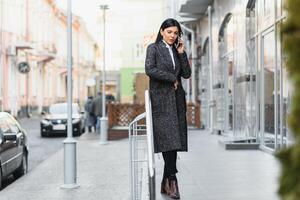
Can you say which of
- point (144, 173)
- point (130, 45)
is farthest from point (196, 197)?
point (130, 45)

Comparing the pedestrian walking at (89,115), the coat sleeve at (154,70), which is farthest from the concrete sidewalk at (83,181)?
the pedestrian walking at (89,115)

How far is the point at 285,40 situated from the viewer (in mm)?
1314

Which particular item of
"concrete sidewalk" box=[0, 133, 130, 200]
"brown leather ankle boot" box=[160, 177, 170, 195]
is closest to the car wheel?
"concrete sidewalk" box=[0, 133, 130, 200]

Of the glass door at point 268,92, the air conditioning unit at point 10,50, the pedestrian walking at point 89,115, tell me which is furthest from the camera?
the air conditioning unit at point 10,50

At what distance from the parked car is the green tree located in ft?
74.9

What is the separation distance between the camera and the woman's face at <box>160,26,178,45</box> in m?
5.33

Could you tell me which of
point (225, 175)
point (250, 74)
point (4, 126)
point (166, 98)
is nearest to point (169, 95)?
point (166, 98)

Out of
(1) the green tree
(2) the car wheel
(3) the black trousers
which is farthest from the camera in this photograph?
(2) the car wheel

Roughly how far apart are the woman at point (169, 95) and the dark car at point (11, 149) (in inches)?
192

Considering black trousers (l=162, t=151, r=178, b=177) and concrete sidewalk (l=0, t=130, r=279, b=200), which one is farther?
concrete sidewalk (l=0, t=130, r=279, b=200)

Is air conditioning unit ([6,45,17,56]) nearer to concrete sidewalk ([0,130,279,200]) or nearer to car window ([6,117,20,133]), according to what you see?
concrete sidewalk ([0,130,279,200])

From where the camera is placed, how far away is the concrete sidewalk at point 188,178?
20.1 feet

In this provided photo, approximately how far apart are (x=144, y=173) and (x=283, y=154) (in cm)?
477

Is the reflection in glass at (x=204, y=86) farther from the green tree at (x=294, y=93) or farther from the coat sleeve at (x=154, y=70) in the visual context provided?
the green tree at (x=294, y=93)
